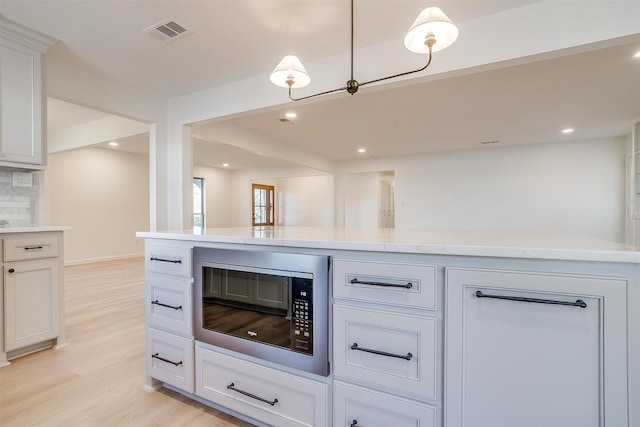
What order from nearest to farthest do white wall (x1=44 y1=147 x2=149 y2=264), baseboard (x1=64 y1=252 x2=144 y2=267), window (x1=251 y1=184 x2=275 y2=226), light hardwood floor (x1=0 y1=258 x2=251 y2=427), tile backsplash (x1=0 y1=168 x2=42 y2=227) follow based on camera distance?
light hardwood floor (x1=0 y1=258 x2=251 y2=427), tile backsplash (x1=0 y1=168 x2=42 y2=227), white wall (x1=44 y1=147 x2=149 y2=264), baseboard (x1=64 y1=252 x2=144 y2=267), window (x1=251 y1=184 x2=275 y2=226)

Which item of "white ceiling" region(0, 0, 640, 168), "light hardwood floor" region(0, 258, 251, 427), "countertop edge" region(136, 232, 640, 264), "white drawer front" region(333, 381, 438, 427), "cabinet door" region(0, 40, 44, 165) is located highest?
"white ceiling" region(0, 0, 640, 168)

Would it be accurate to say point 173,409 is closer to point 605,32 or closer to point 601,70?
point 605,32

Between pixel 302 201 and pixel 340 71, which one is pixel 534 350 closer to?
pixel 340 71

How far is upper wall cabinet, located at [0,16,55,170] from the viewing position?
2203 millimetres

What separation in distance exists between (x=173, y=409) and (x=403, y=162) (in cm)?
676

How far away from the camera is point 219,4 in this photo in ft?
6.55

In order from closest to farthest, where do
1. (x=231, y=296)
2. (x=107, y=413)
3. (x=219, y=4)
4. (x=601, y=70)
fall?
(x=231, y=296) → (x=107, y=413) → (x=219, y=4) → (x=601, y=70)

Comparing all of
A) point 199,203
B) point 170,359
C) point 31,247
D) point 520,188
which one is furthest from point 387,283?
point 199,203

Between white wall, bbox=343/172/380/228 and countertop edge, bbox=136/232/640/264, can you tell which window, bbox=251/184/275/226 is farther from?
countertop edge, bbox=136/232/640/264

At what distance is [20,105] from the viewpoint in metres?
2.28

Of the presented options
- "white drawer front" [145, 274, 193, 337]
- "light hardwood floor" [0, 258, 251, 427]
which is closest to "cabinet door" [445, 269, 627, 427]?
"light hardwood floor" [0, 258, 251, 427]

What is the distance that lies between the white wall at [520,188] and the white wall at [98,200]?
20.0ft

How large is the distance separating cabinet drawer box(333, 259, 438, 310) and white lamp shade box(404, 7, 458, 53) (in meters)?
1.19

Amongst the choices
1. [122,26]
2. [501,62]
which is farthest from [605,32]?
[122,26]
